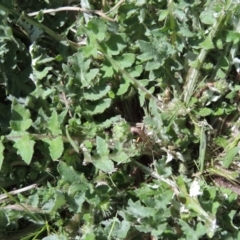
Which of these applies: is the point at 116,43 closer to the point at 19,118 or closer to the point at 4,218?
the point at 19,118

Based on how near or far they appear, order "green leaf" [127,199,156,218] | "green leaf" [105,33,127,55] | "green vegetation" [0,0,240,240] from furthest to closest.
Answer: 1. "green leaf" [105,33,127,55]
2. "green vegetation" [0,0,240,240]
3. "green leaf" [127,199,156,218]

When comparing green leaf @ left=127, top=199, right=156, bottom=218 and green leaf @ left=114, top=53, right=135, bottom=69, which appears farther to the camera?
green leaf @ left=114, top=53, right=135, bottom=69

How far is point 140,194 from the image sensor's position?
2.37 meters

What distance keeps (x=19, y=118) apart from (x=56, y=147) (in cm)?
19

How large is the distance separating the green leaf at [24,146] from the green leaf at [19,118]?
0.05 metres

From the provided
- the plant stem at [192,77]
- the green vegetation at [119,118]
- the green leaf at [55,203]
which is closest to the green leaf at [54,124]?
the green vegetation at [119,118]

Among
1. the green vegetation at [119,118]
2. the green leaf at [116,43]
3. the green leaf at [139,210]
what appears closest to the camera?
the green leaf at [139,210]

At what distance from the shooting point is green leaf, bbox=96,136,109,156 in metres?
2.31

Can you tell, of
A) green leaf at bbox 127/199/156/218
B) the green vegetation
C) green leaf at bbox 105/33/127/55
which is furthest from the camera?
green leaf at bbox 105/33/127/55

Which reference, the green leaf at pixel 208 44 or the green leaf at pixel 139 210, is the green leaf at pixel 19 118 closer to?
the green leaf at pixel 139 210

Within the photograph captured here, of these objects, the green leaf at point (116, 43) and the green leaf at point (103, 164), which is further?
the green leaf at point (116, 43)

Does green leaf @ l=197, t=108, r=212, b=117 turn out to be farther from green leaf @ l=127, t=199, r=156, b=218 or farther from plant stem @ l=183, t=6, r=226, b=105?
green leaf @ l=127, t=199, r=156, b=218

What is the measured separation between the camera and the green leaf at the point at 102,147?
2.31 metres

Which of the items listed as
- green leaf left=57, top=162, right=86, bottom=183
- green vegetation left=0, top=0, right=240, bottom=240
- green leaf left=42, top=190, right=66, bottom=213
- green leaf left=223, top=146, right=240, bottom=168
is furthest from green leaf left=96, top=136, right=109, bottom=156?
green leaf left=223, top=146, right=240, bottom=168
